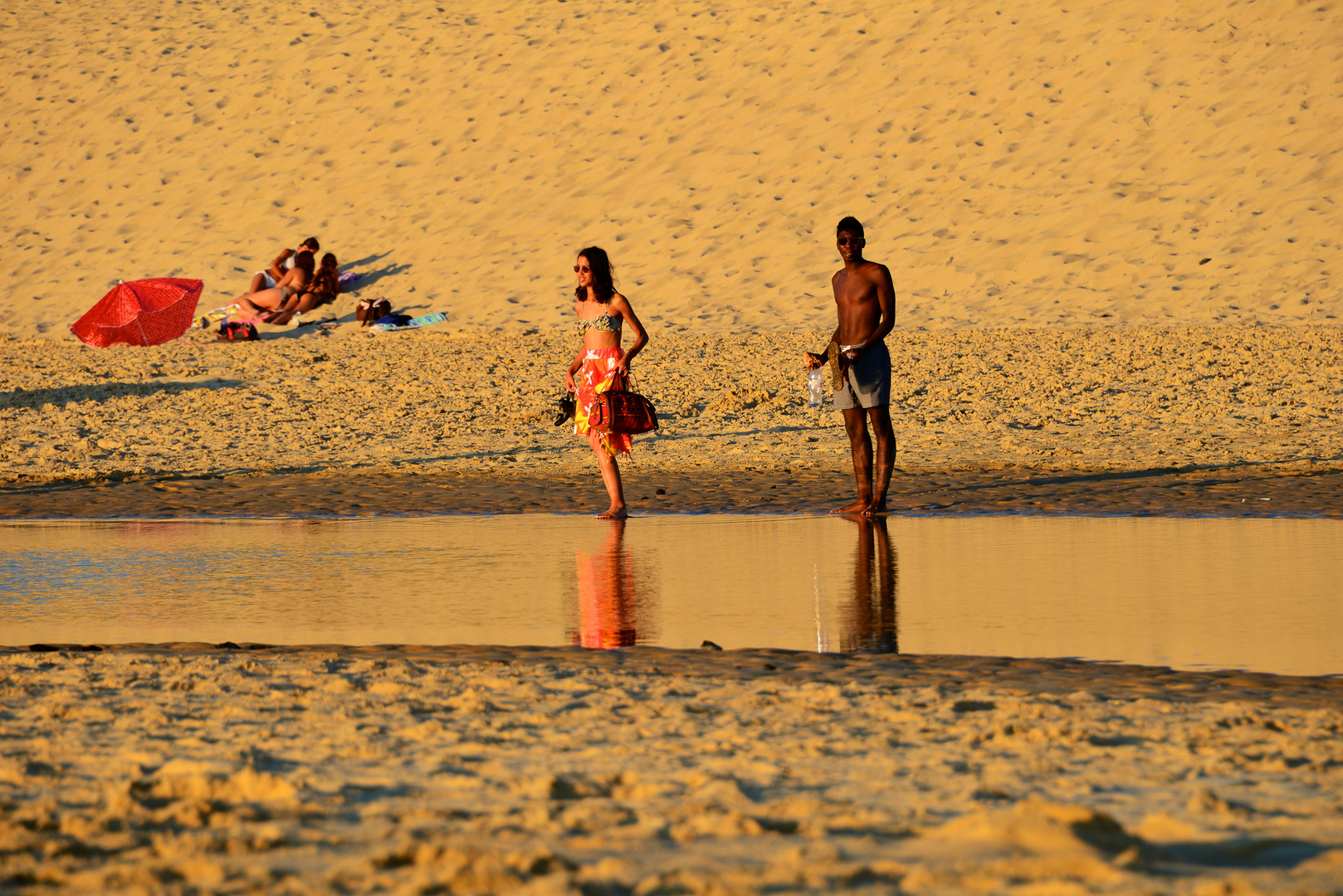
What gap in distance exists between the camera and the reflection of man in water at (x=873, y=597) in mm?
5430

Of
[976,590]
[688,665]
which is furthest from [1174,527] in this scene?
[688,665]

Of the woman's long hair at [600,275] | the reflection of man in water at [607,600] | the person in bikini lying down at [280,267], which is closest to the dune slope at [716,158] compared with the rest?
the person in bikini lying down at [280,267]

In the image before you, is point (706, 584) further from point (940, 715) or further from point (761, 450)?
point (761, 450)

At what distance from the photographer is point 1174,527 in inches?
331

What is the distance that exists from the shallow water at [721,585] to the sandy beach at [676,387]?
47 cm

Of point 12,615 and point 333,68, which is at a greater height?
point 333,68

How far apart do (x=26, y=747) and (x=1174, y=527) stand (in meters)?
6.04

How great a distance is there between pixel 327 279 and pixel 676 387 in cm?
726

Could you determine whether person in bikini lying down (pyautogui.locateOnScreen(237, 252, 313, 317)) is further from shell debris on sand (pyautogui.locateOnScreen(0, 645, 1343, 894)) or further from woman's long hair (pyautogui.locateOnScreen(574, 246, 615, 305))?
shell debris on sand (pyautogui.locateOnScreen(0, 645, 1343, 894))

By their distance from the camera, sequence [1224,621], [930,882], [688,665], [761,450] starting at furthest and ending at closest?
[761,450]
[1224,621]
[688,665]
[930,882]

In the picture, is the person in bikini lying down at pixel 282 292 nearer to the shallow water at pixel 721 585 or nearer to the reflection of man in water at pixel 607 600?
the shallow water at pixel 721 585

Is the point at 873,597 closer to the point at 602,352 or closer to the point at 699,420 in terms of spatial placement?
the point at 602,352

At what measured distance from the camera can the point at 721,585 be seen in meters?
6.75

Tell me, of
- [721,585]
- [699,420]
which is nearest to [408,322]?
[699,420]
